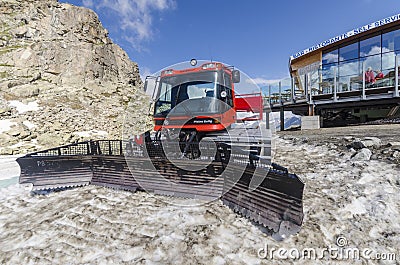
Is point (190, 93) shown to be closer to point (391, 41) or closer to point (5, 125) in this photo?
point (391, 41)

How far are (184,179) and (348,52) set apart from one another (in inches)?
596

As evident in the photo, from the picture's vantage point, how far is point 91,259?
A: 7.11 ft

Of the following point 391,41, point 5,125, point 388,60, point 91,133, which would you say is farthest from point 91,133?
point 391,41

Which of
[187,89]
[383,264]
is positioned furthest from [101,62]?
[383,264]

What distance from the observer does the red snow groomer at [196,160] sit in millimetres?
2744

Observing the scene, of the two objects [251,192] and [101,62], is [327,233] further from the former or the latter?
[101,62]

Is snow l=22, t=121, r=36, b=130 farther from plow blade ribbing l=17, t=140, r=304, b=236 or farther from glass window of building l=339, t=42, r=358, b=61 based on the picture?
glass window of building l=339, t=42, r=358, b=61

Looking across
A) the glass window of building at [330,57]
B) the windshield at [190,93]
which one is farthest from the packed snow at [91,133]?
the glass window of building at [330,57]

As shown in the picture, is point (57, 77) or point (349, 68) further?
point (57, 77)

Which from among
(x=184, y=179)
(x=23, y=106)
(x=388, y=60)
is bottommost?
(x=184, y=179)

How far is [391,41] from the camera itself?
12531 mm

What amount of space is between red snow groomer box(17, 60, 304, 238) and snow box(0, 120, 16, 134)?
1139 cm

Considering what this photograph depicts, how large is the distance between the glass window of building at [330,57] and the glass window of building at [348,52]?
0.82ft

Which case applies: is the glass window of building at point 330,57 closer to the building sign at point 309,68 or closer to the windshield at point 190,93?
the building sign at point 309,68
